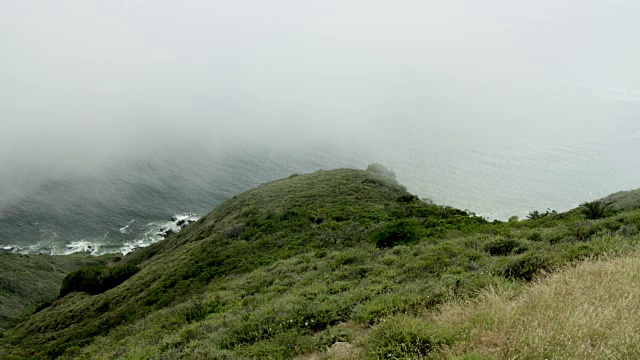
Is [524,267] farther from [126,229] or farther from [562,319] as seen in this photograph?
[126,229]

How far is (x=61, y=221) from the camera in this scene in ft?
393

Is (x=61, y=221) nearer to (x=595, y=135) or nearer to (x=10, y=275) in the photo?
(x=10, y=275)

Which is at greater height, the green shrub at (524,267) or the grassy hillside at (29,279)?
the green shrub at (524,267)

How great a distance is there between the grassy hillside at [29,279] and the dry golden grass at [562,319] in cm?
7896

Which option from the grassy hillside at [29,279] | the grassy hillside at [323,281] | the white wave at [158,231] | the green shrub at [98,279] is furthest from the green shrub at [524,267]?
the white wave at [158,231]

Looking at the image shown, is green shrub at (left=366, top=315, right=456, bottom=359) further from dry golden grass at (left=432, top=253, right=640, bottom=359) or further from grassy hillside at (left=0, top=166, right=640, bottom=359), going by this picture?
dry golden grass at (left=432, top=253, right=640, bottom=359)

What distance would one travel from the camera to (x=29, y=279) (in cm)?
8156

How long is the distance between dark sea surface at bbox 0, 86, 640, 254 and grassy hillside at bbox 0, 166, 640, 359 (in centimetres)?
7652

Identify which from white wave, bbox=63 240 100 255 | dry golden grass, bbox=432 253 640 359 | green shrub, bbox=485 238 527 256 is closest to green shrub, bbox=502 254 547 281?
dry golden grass, bbox=432 253 640 359

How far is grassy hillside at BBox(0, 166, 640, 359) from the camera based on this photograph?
10.4 metres

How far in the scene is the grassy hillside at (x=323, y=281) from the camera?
10.4 m

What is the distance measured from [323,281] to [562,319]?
11.6 m

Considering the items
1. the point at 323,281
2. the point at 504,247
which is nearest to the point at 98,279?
the point at 323,281

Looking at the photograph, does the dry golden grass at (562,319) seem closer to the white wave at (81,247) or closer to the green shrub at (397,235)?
the green shrub at (397,235)
